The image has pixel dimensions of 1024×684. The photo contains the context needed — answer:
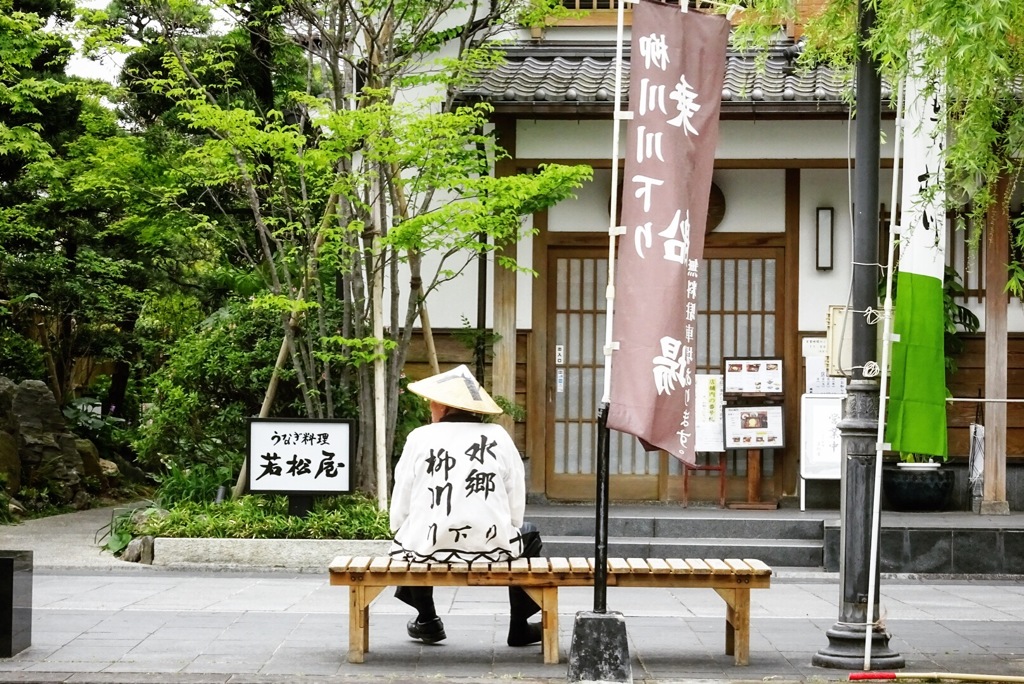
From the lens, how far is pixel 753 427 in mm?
14070

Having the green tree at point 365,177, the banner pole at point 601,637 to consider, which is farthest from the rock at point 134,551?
the banner pole at point 601,637

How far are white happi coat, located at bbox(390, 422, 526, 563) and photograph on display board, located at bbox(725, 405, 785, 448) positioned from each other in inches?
278

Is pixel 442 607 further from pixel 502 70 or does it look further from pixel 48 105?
pixel 48 105

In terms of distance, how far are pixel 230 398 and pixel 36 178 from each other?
267 inches

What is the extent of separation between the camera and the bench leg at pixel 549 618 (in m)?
7.32

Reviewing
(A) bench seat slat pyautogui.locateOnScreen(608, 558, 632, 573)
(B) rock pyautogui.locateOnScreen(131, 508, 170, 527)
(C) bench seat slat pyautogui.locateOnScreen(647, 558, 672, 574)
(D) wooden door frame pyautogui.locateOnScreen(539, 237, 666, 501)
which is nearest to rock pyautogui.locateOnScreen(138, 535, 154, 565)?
(B) rock pyautogui.locateOnScreen(131, 508, 170, 527)

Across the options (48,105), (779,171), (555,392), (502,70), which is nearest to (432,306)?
(555,392)

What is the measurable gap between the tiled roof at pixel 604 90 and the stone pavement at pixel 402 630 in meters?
5.09

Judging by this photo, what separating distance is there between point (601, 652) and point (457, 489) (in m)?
1.35

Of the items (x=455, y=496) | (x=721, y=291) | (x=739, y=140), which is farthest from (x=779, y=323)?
(x=455, y=496)

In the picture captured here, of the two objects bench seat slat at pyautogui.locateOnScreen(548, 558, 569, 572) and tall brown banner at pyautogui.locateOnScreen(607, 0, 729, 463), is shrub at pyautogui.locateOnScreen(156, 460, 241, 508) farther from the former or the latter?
tall brown banner at pyautogui.locateOnScreen(607, 0, 729, 463)

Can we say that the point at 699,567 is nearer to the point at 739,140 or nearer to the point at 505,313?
the point at 505,313

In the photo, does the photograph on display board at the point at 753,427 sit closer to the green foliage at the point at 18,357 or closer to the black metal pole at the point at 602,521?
the black metal pole at the point at 602,521

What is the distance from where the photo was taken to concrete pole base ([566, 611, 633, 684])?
668 cm
